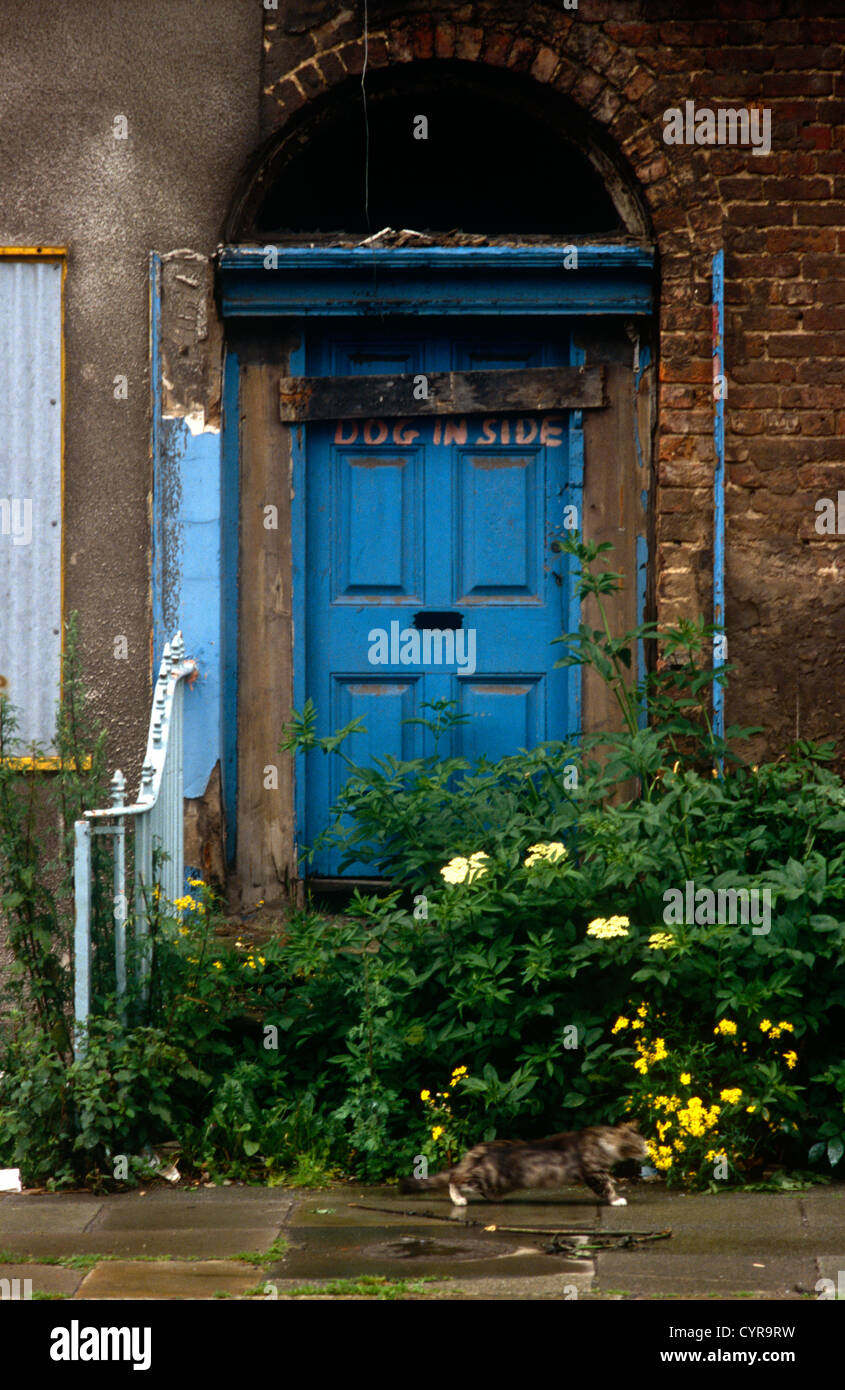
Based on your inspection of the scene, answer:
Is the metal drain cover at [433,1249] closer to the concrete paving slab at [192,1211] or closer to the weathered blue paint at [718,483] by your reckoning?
the concrete paving slab at [192,1211]

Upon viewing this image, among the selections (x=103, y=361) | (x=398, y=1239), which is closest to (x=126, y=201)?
(x=103, y=361)

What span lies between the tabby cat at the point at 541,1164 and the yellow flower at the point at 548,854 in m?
0.86

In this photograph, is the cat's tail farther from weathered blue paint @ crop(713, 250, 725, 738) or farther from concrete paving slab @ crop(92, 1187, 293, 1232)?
weathered blue paint @ crop(713, 250, 725, 738)

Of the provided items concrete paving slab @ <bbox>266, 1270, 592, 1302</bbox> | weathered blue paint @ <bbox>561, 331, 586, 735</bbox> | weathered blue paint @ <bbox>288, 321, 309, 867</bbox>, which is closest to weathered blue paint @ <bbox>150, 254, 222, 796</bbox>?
weathered blue paint @ <bbox>288, 321, 309, 867</bbox>

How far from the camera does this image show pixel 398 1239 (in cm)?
388

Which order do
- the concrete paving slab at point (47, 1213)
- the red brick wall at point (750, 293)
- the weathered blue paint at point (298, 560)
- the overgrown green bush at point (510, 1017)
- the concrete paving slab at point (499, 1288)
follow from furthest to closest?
the weathered blue paint at point (298, 560) < the red brick wall at point (750, 293) < the overgrown green bush at point (510, 1017) < the concrete paving slab at point (47, 1213) < the concrete paving slab at point (499, 1288)

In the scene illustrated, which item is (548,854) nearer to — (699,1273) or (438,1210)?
(438,1210)

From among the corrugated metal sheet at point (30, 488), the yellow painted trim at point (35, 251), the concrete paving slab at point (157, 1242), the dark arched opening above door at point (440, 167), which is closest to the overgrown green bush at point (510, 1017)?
the concrete paving slab at point (157, 1242)

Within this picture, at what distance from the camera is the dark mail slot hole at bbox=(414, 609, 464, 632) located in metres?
6.21

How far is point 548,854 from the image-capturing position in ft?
15.5

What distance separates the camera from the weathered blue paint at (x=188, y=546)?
6004 mm

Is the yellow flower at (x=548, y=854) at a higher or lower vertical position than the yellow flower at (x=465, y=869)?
higher

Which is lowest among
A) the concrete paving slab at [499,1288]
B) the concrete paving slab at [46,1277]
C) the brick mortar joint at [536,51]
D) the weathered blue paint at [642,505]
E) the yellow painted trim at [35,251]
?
the concrete paving slab at [46,1277]
